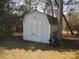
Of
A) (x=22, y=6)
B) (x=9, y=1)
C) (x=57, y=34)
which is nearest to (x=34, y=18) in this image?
(x=57, y=34)

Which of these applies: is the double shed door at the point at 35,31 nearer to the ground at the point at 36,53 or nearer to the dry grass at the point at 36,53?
the ground at the point at 36,53

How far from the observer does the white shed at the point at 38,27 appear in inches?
674

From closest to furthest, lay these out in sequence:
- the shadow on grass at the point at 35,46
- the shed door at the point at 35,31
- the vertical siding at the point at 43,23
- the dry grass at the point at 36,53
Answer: the dry grass at the point at 36,53 < the shadow on grass at the point at 35,46 < the vertical siding at the point at 43,23 < the shed door at the point at 35,31

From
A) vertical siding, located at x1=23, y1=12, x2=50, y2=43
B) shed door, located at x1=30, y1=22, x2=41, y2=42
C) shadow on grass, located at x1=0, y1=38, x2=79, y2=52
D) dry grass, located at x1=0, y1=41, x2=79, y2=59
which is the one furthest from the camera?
shed door, located at x1=30, y1=22, x2=41, y2=42

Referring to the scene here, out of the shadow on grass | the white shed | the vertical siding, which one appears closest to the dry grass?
the shadow on grass

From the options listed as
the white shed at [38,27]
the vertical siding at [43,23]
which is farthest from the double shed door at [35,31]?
the vertical siding at [43,23]

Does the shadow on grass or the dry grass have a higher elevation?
the dry grass

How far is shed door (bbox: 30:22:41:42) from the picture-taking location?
17.5 m

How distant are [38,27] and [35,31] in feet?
1.72

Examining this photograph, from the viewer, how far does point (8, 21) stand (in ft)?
67.9

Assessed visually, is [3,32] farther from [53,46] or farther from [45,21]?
[53,46]

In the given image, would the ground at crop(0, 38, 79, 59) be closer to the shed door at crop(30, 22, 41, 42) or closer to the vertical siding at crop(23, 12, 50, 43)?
the vertical siding at crop(23, 12, 50, 43)

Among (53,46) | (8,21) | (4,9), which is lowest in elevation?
(53,46)

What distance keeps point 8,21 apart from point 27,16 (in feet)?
9.67
